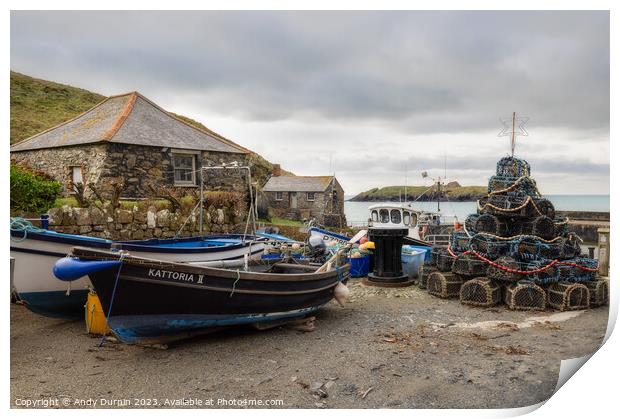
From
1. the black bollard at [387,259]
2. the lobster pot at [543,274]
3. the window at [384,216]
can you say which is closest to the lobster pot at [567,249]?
the lobster pot at [543,274]

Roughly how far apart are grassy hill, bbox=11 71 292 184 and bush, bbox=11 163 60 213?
1.35 metres

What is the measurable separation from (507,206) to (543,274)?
1467 millimetres

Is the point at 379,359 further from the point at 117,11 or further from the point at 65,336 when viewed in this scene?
the point at 117,11

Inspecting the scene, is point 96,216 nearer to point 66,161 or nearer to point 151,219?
point 151,219

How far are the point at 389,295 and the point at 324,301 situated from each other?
2.23 meters

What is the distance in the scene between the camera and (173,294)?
201 inches

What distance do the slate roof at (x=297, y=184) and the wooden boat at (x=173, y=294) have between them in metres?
23.6

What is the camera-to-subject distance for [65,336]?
6.05 meters

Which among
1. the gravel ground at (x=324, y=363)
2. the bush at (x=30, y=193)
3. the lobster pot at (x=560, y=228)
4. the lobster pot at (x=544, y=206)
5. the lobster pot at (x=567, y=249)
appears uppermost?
the bush at (x=30, y=193)

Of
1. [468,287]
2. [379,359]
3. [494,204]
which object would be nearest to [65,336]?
[379,359]

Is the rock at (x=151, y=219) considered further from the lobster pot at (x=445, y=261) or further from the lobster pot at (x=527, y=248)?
the lobster pot at (x=527, y=248)

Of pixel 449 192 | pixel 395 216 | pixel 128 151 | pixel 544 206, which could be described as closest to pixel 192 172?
pixel 128 151

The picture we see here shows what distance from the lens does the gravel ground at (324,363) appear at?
4266 millimetres

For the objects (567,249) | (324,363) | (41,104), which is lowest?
(324,363)
